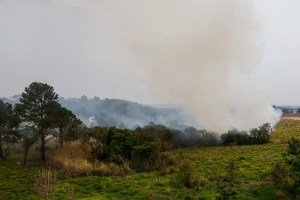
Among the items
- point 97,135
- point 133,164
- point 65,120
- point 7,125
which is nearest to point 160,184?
point 133,164

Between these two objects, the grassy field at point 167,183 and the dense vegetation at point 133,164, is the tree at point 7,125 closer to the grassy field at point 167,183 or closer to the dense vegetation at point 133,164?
the dense vegetation at point 133,164

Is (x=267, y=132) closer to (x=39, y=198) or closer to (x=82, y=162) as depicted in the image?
(x=82, y=162)

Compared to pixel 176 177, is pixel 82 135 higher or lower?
higher

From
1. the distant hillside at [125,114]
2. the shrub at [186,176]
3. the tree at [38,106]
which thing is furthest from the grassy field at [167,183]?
the distant hillside at [125,114]

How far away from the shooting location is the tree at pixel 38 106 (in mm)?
40531

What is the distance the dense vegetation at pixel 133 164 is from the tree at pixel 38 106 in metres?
0.10

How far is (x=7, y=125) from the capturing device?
43.9m

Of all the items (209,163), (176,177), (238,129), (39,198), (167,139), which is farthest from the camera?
(238,129)

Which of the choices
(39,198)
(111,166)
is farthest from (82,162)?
(39,198)

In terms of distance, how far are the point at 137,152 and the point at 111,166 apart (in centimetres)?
281

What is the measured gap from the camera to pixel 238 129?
2073 inches

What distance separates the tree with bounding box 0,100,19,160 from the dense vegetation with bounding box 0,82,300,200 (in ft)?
0.36

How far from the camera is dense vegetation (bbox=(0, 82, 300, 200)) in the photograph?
21656 millimetres

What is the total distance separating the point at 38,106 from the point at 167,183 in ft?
72.2
